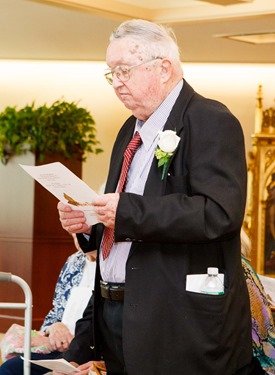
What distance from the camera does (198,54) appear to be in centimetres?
1005

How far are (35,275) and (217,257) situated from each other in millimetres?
6310

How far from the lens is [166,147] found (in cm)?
256

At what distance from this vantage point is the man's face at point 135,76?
2652 millimetres

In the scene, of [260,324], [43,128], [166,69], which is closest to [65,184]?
[166,69]

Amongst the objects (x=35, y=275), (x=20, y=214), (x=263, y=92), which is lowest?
(x=35, y=275)

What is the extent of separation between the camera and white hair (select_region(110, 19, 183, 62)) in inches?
105

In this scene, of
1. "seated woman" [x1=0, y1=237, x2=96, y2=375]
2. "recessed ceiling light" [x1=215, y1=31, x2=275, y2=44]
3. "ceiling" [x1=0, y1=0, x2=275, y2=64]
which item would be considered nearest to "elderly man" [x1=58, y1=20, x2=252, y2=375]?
"seated woman" [x1=0, y1=237, x2=96, y2=375]

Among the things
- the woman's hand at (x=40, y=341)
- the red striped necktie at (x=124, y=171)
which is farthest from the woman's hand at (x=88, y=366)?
the woman's hand at (x=40, y=341)

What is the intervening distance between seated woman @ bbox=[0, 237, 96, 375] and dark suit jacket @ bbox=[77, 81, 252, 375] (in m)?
1.75

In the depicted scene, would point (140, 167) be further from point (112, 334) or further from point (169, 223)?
point (112, 334)

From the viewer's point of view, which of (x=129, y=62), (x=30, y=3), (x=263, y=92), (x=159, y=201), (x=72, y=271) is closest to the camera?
(x=159, y=201)

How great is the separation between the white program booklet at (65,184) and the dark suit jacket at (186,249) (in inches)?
6.4

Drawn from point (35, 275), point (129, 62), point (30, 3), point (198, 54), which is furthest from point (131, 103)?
point (198, 54)

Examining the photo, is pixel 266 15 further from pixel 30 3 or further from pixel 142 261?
pixel 142 261
